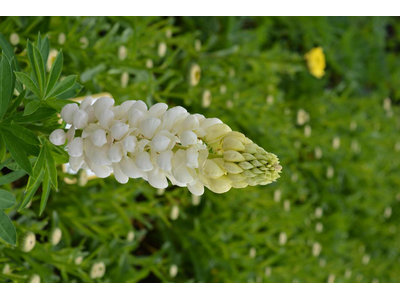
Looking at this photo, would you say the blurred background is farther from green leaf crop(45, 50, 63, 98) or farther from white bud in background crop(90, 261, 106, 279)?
green leaf crop(45, 50, 63, 98)

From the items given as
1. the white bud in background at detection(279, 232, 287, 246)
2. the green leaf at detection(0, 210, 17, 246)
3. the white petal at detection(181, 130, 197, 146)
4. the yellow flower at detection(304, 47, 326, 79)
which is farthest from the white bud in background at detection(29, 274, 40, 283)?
the yellow flower at detection(304, 47, 326, 79)

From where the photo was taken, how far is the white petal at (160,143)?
0.46 metres

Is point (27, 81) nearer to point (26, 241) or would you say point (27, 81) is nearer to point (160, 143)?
point (160, 143)

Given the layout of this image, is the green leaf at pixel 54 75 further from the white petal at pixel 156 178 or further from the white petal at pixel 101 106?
the white petal at pixel 156 178

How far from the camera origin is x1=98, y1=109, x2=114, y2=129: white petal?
48cm

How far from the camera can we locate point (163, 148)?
46 centimetres

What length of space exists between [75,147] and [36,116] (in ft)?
0.24

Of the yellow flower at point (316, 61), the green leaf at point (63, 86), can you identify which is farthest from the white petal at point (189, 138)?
the yellow flower at point (316, 61)

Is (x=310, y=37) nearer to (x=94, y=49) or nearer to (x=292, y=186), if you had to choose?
(x=292, y=186)

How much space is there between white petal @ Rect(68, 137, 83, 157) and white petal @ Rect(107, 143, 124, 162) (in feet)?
A: 0.13

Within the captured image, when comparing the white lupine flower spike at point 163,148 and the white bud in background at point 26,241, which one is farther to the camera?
the white bud in background at point 26,241

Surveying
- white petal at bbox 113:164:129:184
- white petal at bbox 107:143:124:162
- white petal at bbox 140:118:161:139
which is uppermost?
white petal at bbox 140:118:161:139

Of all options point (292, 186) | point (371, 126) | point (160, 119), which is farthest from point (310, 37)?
point (160, 119)
